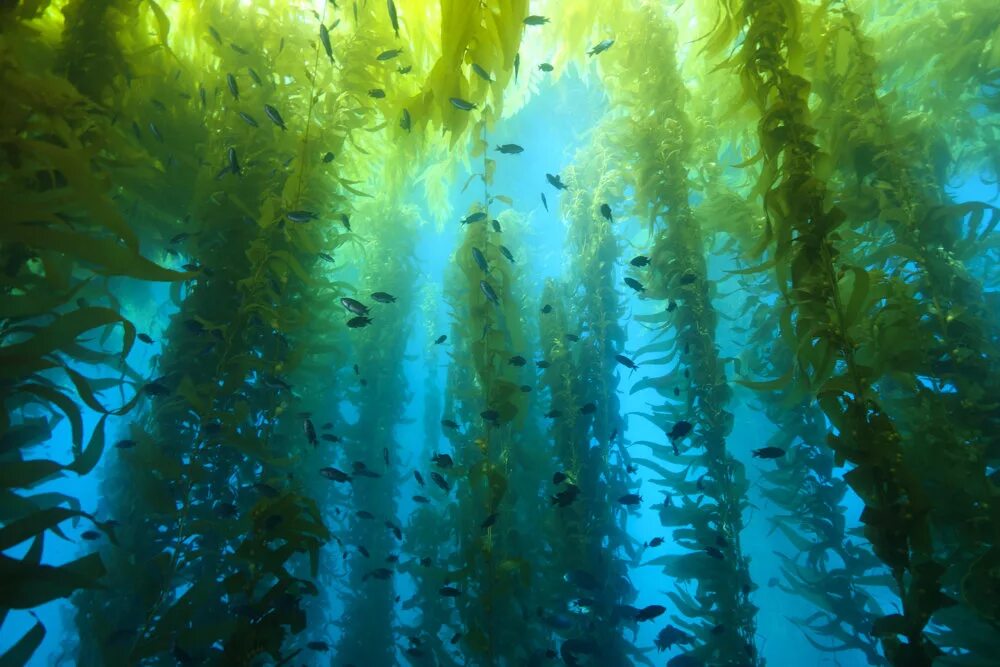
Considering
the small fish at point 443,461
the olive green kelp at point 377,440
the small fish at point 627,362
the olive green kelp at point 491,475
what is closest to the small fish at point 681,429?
the small fish at point 627,362

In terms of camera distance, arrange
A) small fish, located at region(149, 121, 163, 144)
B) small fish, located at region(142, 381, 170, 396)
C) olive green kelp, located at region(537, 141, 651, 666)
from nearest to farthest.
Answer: small fish, located at region(142, 381, 170, 396) → small fish, located at region(149, 121, 163, 144) → olive green kelp, located at region(537, 141, 651, 666)

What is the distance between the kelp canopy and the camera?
2.21m

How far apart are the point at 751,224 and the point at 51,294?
6739 mm

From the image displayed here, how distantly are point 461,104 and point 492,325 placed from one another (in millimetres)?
2294

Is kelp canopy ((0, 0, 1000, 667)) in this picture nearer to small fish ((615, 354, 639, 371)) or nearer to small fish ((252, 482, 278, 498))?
small fish ((252, 482, 278, 498))

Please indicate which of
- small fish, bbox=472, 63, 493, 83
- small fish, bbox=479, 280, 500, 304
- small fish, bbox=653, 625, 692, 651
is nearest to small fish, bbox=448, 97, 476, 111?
small fish, bbox=472, 63, 493, 83

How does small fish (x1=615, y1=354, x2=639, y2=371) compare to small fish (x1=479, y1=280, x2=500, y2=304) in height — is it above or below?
above

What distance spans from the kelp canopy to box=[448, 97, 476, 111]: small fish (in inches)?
1.8

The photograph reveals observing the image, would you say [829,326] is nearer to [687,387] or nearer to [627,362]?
[687,387]

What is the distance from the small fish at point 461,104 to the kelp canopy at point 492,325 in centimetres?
5

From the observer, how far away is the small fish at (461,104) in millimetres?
3398

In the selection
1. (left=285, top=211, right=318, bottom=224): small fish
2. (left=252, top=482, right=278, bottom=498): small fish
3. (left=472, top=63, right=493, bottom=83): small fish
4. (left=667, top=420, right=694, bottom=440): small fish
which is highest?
(left=472, top=63, right=493, bottom=83): small fish

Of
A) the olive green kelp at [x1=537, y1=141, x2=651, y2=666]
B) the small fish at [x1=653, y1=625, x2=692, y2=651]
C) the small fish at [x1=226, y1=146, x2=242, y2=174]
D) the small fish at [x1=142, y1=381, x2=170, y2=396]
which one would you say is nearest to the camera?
the small fish at [x1=142, y1=381, x2=170, y2=396]

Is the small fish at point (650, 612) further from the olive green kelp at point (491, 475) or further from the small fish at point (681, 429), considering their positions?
the small fish at point (681, 429)
